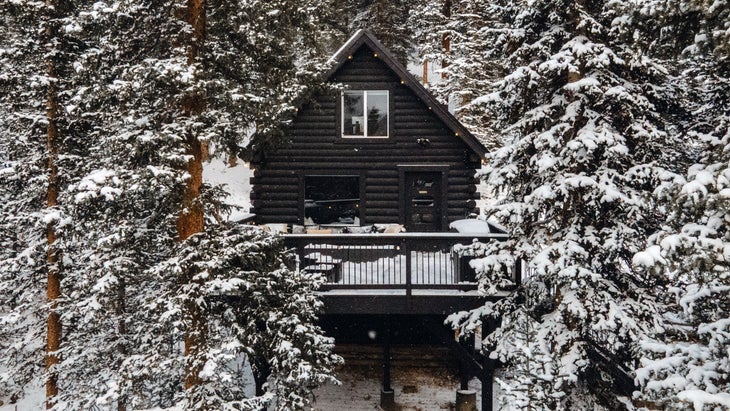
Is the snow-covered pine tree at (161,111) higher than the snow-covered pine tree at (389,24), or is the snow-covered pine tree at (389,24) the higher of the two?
the snow-covered pine tree at (389,24)

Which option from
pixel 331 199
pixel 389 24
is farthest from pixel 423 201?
pixel 389 24

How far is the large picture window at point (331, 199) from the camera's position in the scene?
51.9 feet

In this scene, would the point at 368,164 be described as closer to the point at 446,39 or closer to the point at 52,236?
the point at 52,236

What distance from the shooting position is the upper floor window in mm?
15695

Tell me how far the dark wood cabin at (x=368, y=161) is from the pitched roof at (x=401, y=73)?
0.41 meters

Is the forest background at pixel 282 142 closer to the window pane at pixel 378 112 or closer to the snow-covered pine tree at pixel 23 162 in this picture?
the snow-covered pine tree at pixel 23 162

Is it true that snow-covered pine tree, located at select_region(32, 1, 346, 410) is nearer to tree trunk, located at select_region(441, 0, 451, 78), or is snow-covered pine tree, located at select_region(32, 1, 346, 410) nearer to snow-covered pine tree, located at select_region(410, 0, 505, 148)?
snow-covered pine tree, located at select_region(410, 0, 505, 148)

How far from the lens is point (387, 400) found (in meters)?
11.8

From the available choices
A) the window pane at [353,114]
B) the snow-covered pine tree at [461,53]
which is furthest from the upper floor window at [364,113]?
the snow-covered pine tree at [461,53]

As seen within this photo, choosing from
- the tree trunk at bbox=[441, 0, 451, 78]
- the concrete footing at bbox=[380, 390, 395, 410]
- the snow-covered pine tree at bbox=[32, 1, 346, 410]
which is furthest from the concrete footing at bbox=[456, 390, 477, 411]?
the tree trunk at bbox=[441, 0, 451, 78]

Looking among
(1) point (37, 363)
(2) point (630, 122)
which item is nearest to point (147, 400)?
(1) point (37, 363)

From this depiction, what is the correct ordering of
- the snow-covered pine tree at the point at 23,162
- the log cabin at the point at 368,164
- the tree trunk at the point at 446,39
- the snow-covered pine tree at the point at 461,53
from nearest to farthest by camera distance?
1. the snow-covered pine tree at the point at 23,162
2. the log cabin at the point at 368,164
3. the snow-covered pine tree at the point at 461,53
4. the tree trunk at the point at 446,39

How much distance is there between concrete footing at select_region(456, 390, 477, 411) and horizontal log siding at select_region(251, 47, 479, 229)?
6.13 metres

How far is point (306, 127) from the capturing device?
15.5 m
